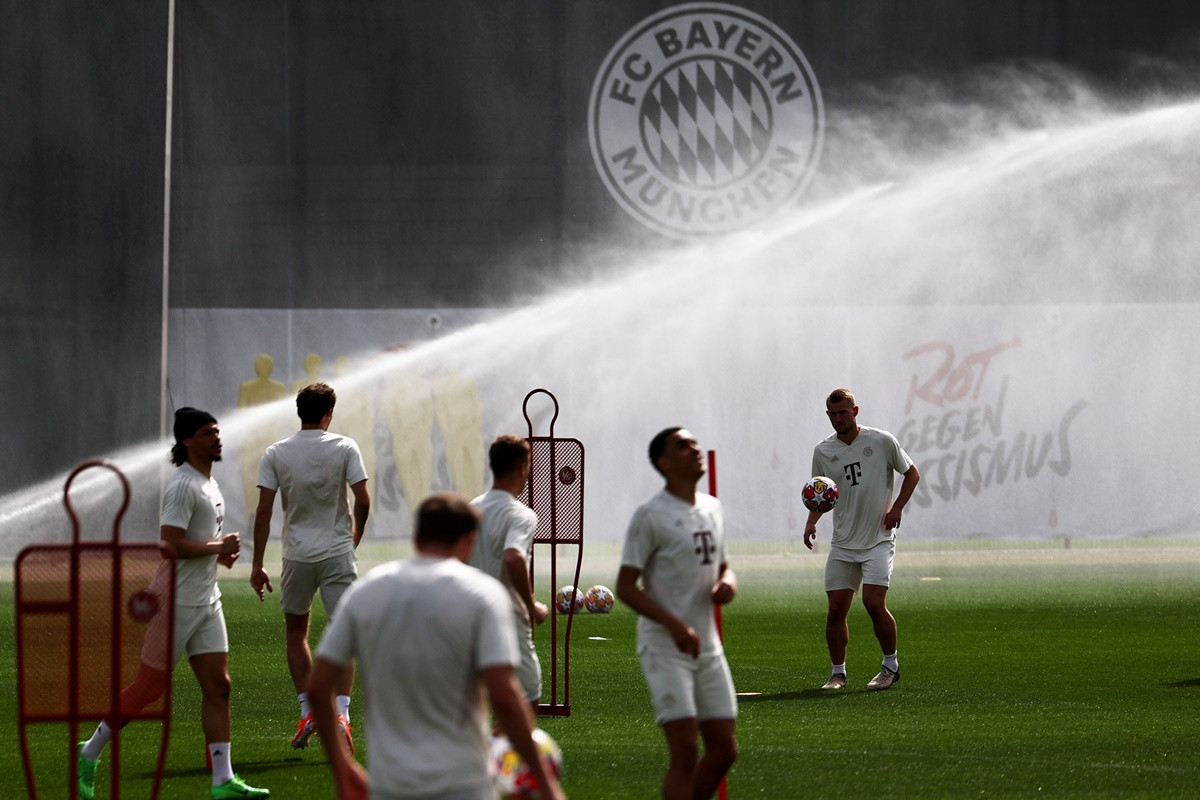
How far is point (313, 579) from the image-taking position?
31.5 ft

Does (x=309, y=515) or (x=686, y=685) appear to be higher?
(x=309, y=515)

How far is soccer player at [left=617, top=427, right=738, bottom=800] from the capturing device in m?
6.54

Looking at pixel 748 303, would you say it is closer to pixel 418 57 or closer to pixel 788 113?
pixel 788 113

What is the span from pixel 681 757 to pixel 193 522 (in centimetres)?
302

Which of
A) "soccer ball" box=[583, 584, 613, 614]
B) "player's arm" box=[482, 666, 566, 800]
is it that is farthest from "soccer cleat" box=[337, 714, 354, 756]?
"soccer ball" box=[583, 584, 613, 614]

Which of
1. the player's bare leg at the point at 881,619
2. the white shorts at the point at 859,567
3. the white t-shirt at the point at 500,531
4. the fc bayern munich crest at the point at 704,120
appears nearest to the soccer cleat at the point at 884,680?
the player's bare leg at the point at 881,619

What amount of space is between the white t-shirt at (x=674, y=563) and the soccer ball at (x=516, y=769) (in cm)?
217

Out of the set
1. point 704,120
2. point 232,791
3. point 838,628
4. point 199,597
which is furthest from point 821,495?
point 704,120

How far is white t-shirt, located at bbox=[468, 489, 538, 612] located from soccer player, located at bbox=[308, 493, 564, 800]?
3344 mm

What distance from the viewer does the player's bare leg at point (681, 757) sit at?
6.51m

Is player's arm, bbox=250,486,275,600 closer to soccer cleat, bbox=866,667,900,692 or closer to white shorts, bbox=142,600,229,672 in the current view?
white shorts, bbox=142,600,229,672

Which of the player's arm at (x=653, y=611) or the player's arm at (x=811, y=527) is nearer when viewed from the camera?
the player's arm at (x=653, y=611)

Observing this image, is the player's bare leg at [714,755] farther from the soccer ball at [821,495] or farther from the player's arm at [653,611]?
the soccer ball at [821,495]

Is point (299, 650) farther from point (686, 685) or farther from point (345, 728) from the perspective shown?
point (686, 685)
